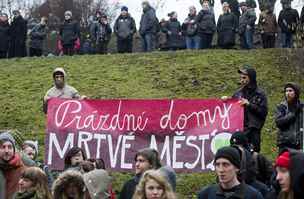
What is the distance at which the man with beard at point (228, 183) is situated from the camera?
8.49 m

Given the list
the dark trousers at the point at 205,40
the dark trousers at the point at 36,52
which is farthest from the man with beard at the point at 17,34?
the dark trousers at the point at 205,40

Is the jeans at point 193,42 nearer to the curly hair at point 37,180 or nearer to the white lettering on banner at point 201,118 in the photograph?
the white lettering on banner at point 201,118

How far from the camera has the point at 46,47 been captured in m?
36.9

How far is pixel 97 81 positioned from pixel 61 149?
9.44 metres

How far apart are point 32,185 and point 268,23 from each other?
17.8 m

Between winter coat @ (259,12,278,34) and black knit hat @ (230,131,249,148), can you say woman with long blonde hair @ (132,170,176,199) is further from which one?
winter coat @ (259,12,278,34)

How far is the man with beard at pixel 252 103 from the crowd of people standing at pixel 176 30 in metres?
12.0

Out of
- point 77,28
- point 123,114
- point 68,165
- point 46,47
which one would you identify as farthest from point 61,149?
point 46,47

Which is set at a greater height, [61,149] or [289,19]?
[289,19]

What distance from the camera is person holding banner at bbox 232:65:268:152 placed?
1256 cm

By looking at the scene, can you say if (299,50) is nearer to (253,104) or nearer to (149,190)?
(253,104)

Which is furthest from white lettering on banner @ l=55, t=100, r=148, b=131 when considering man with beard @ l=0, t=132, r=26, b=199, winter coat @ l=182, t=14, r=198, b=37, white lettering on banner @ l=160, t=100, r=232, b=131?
winter coat @ l=182, t=14, r=198, b=37

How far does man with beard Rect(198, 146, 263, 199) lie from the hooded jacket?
172 inches

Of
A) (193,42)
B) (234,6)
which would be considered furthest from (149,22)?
(234,6)
